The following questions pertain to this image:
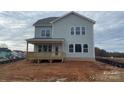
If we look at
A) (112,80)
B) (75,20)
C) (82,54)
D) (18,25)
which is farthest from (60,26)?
(112,80)

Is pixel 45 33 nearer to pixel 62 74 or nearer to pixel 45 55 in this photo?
pixel 45 55

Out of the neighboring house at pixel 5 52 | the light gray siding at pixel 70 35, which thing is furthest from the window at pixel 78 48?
the neighboring house at pixel 5 52

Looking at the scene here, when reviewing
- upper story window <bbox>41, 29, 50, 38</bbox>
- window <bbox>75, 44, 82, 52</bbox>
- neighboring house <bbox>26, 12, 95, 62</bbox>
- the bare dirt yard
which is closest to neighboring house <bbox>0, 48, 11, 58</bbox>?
the bare dirt yard

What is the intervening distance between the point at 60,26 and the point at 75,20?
4.69 feet

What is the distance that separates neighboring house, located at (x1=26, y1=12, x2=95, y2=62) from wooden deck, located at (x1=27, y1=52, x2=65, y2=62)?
125mm

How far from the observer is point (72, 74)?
591 inches

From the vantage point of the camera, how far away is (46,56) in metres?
19.7

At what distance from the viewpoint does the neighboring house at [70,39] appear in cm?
2038

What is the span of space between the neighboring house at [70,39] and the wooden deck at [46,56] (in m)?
0.13

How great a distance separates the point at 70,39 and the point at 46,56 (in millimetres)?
2721

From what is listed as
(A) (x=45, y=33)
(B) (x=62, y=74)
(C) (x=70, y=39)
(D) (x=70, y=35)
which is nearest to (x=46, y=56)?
(C) (x=70, y=39)

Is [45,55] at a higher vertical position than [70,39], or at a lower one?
lower

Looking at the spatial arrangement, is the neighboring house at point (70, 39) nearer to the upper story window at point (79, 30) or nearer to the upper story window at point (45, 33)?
the upper story window at point (79, 30)
